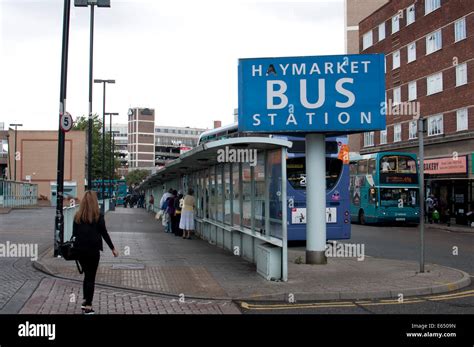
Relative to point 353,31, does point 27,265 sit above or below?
below

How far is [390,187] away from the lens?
29453 mm

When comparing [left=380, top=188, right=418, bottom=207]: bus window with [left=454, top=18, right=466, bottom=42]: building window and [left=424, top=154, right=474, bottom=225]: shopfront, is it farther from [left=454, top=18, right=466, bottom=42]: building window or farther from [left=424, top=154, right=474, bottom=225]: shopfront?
[left=454, top=18, right=466, bottom=42]: building window

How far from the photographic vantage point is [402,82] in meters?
42.4

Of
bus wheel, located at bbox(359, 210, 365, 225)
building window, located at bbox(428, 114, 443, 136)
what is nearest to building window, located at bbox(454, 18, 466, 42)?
building window, located at bbox(428, 114, 443, 136)

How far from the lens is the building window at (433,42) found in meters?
37.5

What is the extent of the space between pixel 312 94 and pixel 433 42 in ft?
99.1

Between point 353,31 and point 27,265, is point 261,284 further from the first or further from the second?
point 353,31

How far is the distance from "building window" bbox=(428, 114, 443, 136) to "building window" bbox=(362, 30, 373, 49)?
12235 mm

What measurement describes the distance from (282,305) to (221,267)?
11.9 feet

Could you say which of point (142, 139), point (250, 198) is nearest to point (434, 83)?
point (250, 198)

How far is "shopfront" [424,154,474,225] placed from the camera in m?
32.4
